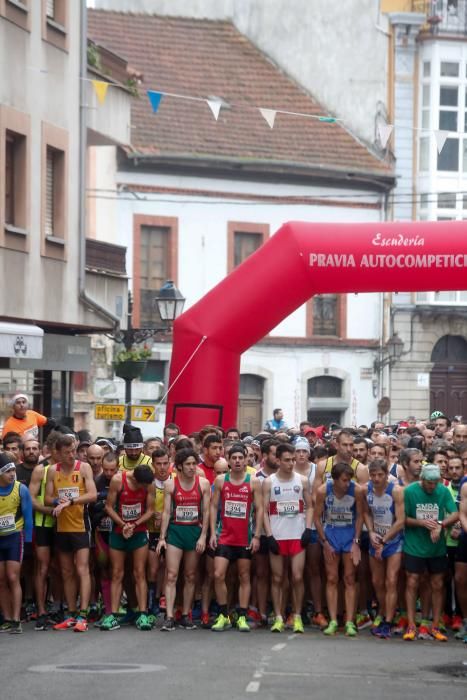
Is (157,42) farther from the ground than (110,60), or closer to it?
farther from the ground

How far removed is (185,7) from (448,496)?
108 ft

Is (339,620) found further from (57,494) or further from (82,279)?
(82,279)

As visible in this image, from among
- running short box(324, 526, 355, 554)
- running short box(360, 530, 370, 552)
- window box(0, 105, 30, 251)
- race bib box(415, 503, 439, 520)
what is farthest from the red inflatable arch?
race bib box(415, 503, 439, 520)

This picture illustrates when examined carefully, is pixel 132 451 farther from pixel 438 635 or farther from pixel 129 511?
pixel 438 635

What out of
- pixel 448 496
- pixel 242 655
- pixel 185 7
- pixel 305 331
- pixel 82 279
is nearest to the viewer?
pixel 242 655

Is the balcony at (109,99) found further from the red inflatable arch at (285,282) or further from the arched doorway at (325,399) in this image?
the arched doorway at (325,399)

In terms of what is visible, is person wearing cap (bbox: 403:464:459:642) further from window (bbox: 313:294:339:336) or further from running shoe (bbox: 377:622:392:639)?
window (bbox: 313:294:339:336)

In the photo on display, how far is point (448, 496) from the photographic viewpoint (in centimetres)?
1599

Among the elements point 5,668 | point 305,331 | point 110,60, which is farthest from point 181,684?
point 305,331

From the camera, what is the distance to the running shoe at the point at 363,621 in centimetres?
1653

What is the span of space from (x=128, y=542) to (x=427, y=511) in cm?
282

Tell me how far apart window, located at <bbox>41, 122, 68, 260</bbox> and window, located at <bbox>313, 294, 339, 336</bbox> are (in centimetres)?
1739

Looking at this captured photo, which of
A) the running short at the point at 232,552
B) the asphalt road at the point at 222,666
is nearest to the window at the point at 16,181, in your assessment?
the running short at the point at 232,552

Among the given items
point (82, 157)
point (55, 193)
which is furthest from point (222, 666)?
point (82, 157)
